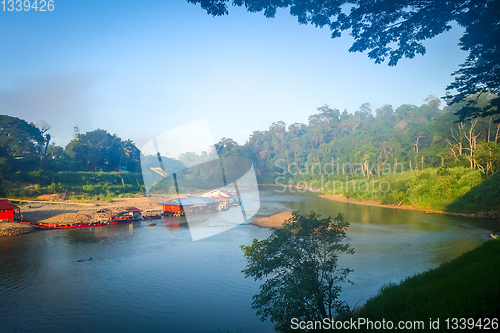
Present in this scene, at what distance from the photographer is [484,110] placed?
7738mm

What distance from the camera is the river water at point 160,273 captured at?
34.0 feet

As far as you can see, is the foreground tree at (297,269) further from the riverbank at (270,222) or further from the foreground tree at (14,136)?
the foreground tree at (14,136)

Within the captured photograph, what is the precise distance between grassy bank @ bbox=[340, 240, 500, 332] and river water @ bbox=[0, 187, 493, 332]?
3566 mm

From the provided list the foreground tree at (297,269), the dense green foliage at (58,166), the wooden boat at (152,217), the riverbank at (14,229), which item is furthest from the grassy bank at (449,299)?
the dense green foliage at (58,166)

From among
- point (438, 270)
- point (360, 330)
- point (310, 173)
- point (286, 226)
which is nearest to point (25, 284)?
point (286, 226)

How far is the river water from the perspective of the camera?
10359mm

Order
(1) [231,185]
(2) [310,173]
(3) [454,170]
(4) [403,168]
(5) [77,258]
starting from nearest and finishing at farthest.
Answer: (5) [77,258] < (3) [454,170] < (4) [403,168] < (1) [231,185] < (2) [310,173]

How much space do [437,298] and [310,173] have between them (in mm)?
66086

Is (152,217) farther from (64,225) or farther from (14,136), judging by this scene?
(14,136)

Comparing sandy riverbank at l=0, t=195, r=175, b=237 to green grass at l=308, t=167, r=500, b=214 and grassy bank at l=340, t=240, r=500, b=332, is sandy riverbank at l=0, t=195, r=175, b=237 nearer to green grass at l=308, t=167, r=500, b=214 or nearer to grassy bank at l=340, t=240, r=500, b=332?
grassy bank at l=340, t=240, r=500, b=332

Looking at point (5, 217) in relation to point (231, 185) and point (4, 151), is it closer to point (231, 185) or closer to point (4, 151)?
point (4, 151)

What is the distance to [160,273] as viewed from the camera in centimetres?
1470

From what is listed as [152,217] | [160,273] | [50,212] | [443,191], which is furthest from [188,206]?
[443,191]

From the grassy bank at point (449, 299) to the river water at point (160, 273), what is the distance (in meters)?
3.57
